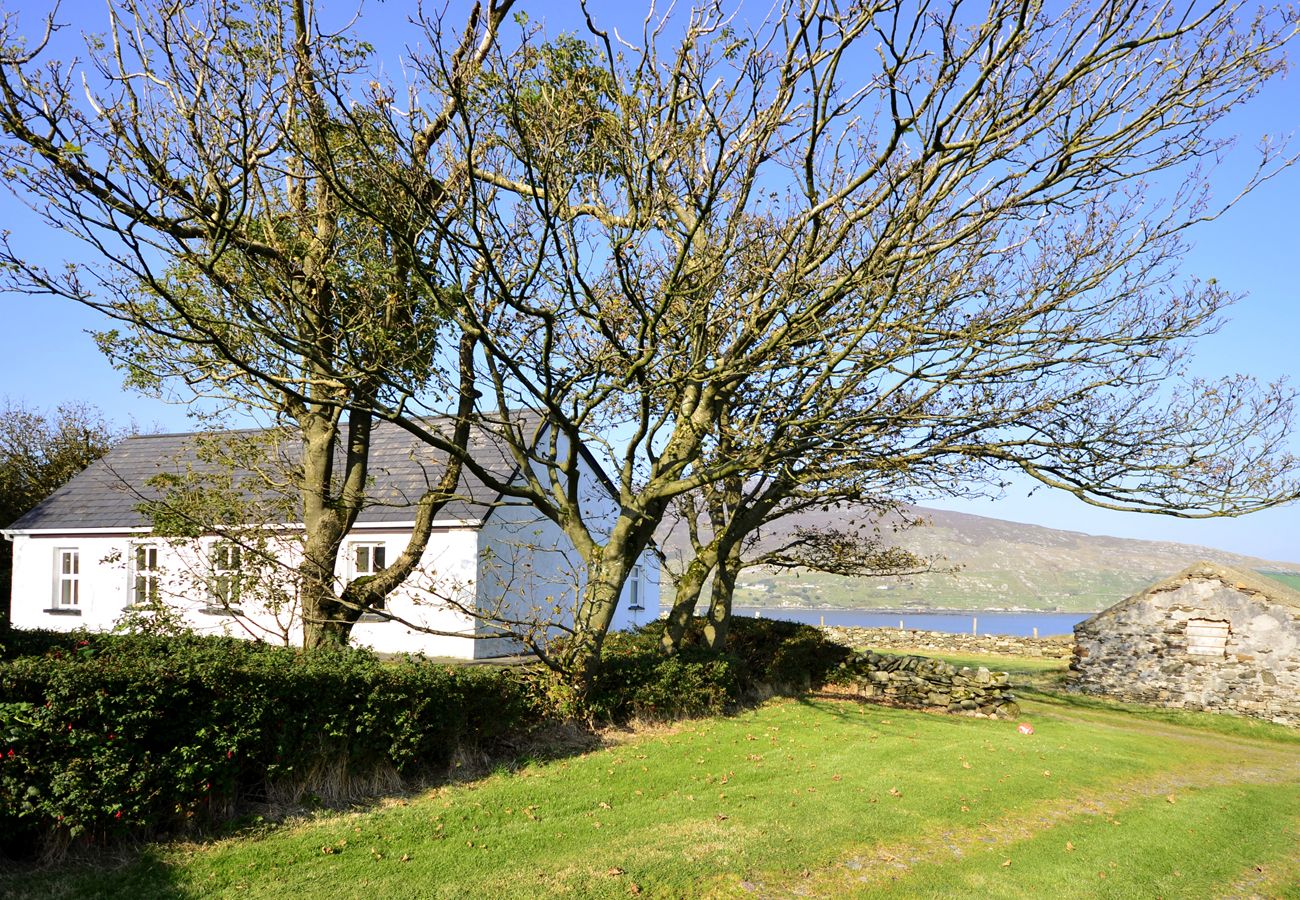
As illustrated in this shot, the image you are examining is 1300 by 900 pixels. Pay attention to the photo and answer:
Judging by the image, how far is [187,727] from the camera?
7.38 metres

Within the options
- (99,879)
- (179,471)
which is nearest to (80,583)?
(179,471)

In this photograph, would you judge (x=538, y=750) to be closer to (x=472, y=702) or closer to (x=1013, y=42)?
(x=472, y=702)

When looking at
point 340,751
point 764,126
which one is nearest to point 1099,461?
point 764,126

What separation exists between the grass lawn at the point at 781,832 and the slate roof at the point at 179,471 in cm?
1040

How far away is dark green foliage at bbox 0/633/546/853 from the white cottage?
879cm

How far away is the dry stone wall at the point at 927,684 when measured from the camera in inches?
743

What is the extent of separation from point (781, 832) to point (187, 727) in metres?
5.47

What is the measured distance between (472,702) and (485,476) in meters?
3.37

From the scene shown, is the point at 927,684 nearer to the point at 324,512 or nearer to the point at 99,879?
the point at 324,512

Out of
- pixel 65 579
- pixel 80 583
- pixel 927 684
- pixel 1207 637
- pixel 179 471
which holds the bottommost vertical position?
pixel 927 684

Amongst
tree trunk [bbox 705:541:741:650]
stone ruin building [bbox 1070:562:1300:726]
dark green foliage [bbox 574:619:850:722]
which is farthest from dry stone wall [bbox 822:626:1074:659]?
tree trunk [bbox 705:541:741:650]

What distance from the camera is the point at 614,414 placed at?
655 inches

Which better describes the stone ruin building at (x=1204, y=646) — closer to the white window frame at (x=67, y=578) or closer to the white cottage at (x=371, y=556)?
the white cottage at (x=371, y=556)

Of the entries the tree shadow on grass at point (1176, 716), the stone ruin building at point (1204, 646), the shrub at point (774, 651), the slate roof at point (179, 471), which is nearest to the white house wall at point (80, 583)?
the slate roof at point (179, 471)
